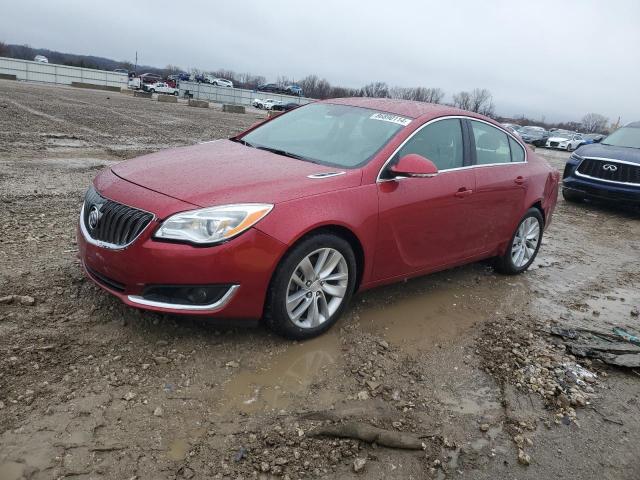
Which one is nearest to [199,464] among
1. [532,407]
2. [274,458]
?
[274,458]

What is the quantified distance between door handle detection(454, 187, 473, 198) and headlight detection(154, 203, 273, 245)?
2047 mm

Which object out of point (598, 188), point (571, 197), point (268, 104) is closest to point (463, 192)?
point (598, 188)

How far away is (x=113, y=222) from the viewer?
11.2 feet

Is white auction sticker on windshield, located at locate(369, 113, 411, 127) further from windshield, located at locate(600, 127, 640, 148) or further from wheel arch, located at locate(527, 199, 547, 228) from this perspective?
windshield, located at locate(600, 127, 640, 148)

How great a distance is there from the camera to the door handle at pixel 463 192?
182 inches

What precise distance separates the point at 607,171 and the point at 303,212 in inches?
343

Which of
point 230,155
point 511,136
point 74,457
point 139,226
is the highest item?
point 511,136

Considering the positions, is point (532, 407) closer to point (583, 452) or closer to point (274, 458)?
point (583, 452)

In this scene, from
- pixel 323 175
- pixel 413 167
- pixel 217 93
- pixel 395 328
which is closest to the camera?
pixel 323 175

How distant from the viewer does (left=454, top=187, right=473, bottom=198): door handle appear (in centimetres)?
463

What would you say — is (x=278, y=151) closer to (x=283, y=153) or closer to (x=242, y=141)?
(x=283, y=153)

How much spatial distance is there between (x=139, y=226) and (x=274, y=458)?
1.55m

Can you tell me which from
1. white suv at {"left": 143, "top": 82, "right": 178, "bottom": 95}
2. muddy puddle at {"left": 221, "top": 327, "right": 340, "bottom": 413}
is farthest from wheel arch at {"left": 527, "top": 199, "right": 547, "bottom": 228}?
white suv at {"left": 143, "top": 82, "right": 178, "bottom": 95}

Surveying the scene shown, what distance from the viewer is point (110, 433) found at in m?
2.69
